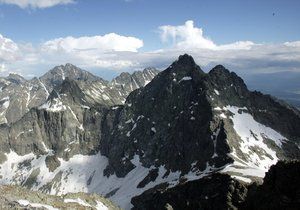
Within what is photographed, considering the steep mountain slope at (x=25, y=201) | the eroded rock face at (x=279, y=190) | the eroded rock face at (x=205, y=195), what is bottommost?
the eroded rock face at (x=205, y=195)

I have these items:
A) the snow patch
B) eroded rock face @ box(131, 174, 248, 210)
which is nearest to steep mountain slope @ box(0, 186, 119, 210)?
the snow patch

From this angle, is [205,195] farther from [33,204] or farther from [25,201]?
[25,201]

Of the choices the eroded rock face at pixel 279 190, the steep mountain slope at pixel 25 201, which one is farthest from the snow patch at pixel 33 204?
the eroded rock face at pixel 279 190

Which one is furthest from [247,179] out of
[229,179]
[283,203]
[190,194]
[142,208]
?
[283,203]

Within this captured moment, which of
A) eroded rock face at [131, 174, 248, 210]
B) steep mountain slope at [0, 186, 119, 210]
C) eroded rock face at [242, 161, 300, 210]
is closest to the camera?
eroded rock face at [242, 161, 300, 210]

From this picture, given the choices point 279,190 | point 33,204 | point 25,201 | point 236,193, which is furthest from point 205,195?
point 25,201

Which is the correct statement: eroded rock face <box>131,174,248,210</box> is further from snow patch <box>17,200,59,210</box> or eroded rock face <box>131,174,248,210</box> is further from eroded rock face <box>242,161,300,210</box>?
snow patch <box>17,200,59,210</box>

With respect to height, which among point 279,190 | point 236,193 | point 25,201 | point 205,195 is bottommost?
point 205,195

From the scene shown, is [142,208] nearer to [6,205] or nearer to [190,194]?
[190,194]

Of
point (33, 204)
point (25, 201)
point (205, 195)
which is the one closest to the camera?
point (33, 204)

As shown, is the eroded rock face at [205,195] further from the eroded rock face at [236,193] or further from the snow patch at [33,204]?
the snow patch at [33,204]

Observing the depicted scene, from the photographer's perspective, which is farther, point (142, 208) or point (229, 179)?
point (142, 208)
